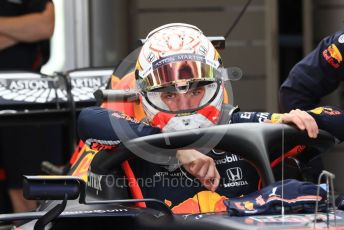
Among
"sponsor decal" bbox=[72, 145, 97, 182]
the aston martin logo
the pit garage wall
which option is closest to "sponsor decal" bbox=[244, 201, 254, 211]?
"sponsor decal" bbox=[72, 145, 97, 182]

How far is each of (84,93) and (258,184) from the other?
7.17 feet

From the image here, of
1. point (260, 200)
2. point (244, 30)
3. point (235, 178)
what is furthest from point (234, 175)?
point (244, 30)

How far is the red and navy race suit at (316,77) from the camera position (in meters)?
5.59

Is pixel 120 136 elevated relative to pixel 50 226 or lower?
elevated

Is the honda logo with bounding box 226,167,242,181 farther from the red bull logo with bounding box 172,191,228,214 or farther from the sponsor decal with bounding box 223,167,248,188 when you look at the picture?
the red bull logo with bounding box 172,191,228,214

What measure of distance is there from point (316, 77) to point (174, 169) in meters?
1.13

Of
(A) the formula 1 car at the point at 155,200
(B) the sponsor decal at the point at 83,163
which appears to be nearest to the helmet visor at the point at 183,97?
(A) the formula 1 car at the point at 155,200

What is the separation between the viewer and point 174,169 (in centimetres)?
482

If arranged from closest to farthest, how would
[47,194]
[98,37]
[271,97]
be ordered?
[47,194] → [98,37] → [271,97]

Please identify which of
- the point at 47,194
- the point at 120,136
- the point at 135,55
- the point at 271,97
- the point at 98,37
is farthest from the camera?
the point at 271,97

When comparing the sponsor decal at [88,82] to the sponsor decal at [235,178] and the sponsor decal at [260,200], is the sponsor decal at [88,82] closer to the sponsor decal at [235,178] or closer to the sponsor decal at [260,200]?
the sponsor decal at [235,178]

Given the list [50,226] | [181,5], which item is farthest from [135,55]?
[181,5]

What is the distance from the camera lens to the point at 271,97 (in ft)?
32.2

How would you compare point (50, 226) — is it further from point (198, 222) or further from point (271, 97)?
point (271, 97)
